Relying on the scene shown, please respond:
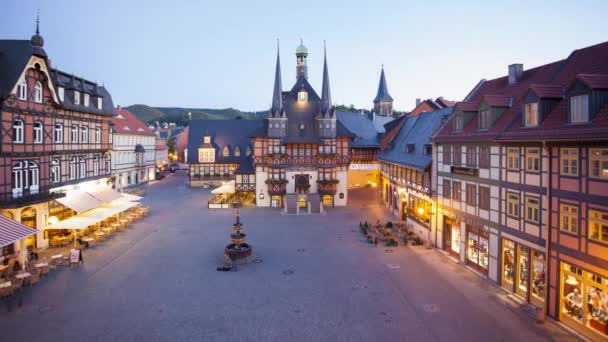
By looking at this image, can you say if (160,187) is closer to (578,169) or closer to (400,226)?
(400,226)

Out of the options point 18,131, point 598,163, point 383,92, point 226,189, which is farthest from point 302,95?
point 383,92

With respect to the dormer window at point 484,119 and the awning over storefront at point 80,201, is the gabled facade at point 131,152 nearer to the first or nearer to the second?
the awning over storefront at point 80,201

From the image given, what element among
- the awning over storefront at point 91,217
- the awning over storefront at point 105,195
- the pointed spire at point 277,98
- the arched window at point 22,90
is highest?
the pointed spire at point 277,98

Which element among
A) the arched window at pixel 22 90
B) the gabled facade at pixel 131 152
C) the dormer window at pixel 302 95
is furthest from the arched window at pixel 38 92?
the gabled facade at pixel 131 152

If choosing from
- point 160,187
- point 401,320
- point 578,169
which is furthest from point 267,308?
point 160,187

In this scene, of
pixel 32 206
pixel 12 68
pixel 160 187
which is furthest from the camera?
pixel 160 187

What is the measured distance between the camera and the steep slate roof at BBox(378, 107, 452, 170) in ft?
92.2

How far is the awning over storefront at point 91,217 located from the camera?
22.8m

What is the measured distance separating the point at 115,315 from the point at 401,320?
35.3 feet

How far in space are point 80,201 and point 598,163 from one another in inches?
1133

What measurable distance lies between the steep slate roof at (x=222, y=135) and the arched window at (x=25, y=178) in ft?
109

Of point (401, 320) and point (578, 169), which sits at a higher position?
point (578, 169)

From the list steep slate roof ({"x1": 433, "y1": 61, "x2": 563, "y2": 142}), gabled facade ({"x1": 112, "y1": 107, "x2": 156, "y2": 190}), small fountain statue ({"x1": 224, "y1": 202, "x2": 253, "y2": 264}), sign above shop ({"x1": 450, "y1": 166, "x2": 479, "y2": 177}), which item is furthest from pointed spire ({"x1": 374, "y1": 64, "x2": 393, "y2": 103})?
small fountain statue ({"x1": 224, "y1": 202, "x2": 253, "y2": 264})

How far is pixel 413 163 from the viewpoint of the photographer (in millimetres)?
28297
